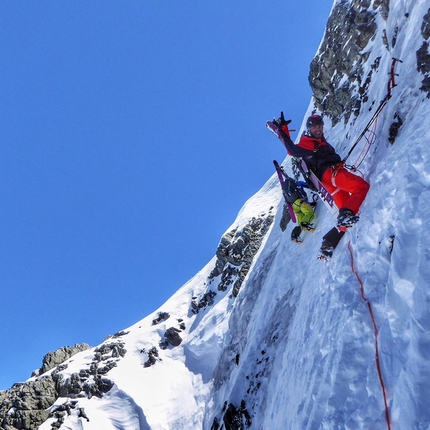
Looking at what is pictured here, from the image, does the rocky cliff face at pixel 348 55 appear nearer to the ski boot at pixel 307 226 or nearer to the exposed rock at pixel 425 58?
the exposed rock at pixel 425 58

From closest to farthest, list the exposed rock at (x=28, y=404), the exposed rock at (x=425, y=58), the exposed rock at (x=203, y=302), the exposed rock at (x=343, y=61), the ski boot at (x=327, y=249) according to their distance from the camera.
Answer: the exposed rock at (x=425, y=58)
the ski boot at (x=327, y=249)
the exposed rock at (x=343, y=61)
the exposed rock at (x=28, y=404)
the exposed rock at (x=203, y=302)

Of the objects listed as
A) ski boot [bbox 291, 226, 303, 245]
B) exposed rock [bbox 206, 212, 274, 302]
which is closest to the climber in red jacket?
ski boot [bbox 291, 226, 303, 245]

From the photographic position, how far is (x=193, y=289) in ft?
120

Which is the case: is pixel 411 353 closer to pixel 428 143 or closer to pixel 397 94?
pixel 428 143

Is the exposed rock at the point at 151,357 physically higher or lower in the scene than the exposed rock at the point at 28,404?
higher

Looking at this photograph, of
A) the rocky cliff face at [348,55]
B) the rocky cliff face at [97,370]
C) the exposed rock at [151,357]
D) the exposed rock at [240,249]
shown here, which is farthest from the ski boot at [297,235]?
the exposed rock at [151,357]

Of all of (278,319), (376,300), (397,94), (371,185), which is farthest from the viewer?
(278,319)

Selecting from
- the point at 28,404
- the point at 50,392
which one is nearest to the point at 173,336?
the point at 50,392

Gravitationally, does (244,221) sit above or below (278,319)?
above

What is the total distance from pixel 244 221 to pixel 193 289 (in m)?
8.52

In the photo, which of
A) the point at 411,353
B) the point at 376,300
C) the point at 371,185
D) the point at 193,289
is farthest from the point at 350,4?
the point at 193,289

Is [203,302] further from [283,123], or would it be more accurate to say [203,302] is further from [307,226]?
[283,123]

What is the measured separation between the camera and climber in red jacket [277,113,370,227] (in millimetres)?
7676

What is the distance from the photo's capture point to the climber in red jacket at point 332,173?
768 centimetres
